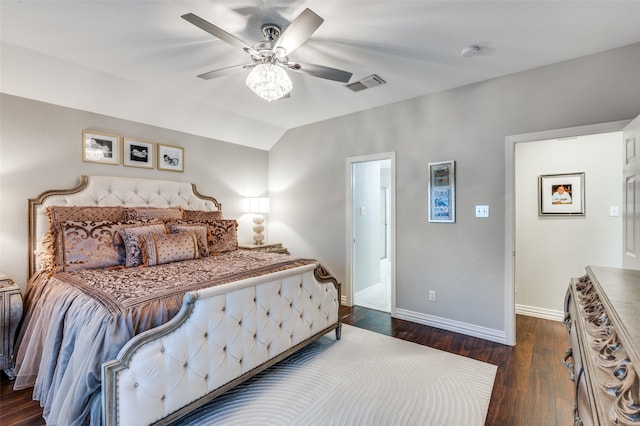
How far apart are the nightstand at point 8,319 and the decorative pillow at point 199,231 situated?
123 cm

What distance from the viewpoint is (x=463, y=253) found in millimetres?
3170

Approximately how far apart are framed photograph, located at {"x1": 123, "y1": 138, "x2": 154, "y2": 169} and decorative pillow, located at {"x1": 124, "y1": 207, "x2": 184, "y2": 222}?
604 mm

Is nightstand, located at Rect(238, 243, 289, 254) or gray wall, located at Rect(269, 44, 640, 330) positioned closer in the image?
→ gray wall, located at Rect(269, 44, 640, 330)

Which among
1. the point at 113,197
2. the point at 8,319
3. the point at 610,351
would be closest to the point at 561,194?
the point at 610,351

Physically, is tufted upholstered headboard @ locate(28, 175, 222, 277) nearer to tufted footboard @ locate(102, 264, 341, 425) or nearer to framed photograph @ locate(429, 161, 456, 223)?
tufted footboard @ locate(102, 264, 341, 425)

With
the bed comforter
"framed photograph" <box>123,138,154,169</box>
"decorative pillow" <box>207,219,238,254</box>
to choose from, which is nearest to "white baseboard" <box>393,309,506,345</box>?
the bed comforter

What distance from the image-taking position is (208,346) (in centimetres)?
181

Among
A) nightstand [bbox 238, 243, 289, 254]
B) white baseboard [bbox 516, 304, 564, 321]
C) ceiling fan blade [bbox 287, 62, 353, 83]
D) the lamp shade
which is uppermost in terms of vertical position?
ceiling fan blade [bbox 287, 62, 353, 83]

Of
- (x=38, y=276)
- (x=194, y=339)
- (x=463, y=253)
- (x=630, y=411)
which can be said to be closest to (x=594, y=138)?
(x=463, y=253)

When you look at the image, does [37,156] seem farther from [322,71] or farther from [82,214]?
[322,71]

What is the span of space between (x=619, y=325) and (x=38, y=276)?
368 centimetres

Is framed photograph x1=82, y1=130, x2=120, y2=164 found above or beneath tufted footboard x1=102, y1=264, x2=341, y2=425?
above

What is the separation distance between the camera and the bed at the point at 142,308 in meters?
1.49

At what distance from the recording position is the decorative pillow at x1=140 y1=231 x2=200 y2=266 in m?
2.63
